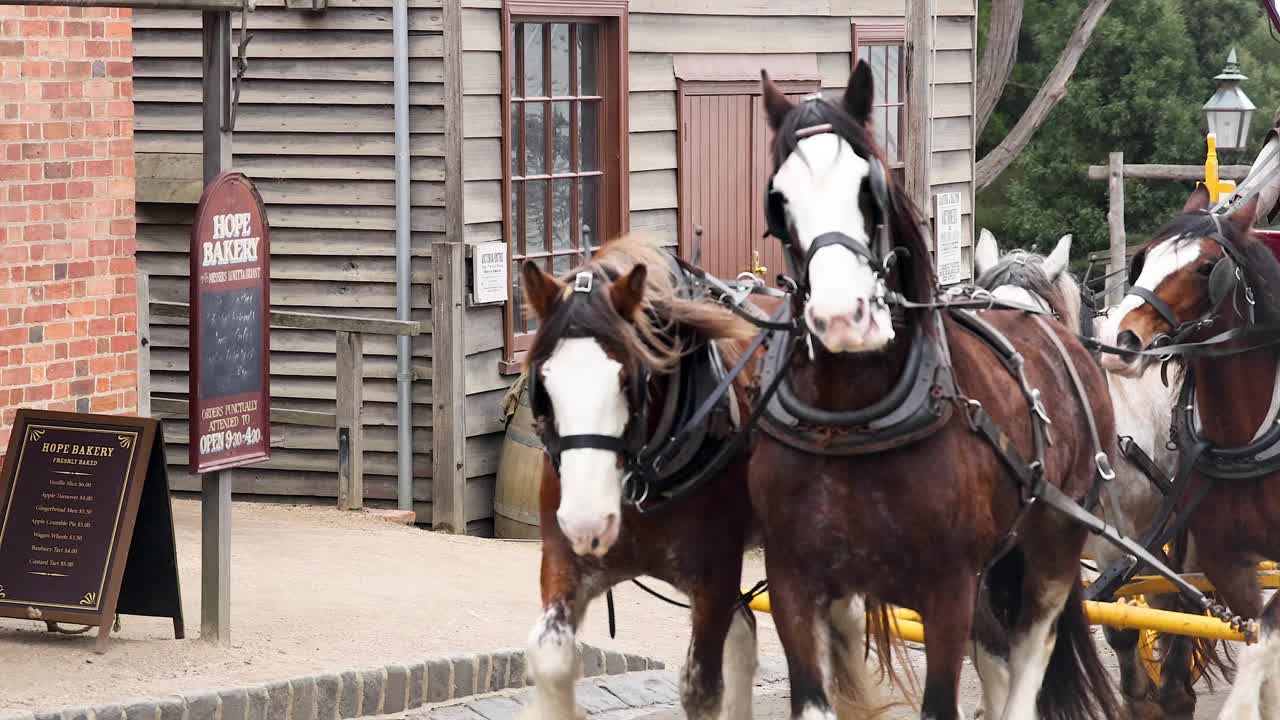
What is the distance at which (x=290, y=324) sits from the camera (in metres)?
10.7

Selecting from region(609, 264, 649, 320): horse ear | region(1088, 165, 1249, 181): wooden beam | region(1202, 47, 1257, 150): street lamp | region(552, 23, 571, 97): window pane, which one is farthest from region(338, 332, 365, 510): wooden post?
region(1202, 47, 1257, 150): street lamp

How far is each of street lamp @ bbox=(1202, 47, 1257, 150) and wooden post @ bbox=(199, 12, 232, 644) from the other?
10.8m

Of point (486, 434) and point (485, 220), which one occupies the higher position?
point (485, 220)

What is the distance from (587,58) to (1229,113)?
21.7 ft

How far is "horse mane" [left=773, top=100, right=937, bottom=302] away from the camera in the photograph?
15.5 feet

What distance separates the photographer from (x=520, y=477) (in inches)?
432

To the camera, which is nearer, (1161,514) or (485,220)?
(1161,514)

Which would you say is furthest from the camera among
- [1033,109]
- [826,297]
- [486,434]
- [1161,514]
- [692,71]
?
[1033,109]

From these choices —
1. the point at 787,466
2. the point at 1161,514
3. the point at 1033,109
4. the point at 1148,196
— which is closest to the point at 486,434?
the point at 1161,514

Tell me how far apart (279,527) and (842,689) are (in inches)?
205

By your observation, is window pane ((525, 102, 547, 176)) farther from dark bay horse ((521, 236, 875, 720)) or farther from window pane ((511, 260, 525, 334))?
dark bay horse ((521, 236, 875, 720))

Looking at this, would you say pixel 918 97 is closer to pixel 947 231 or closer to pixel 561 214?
pixel 947 231

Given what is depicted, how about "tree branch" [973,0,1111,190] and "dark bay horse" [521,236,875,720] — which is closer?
"dark bay horse" [521,236,875,720]

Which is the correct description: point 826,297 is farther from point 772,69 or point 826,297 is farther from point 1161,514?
point 772,69
